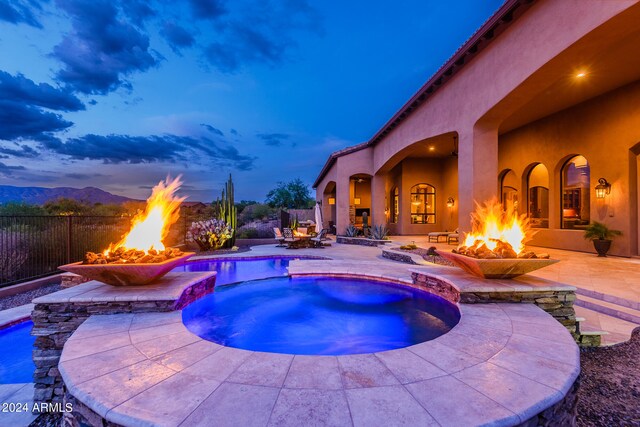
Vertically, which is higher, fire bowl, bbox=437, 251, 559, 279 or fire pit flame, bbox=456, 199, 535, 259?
fire pit flame, bbox=456, 199, 535, 259

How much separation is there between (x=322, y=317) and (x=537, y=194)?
12.7 meters

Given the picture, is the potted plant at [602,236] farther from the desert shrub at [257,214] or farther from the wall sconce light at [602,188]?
the desert shrub at [257,214]

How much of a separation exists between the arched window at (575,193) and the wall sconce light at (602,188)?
1.35 m

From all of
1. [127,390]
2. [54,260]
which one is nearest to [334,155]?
[54,260]

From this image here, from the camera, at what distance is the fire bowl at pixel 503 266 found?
4434 millimetres

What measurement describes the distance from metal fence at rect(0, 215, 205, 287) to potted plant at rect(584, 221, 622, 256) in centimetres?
1516

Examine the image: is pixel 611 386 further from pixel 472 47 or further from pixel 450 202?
pixel 450 202

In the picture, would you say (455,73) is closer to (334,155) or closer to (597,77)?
(597,77)

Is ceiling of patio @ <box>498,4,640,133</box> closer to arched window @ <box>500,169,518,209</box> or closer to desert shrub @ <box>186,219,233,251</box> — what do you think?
arched window @ <box>500,169,518,209</box>

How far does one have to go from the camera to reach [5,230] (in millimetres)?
7074

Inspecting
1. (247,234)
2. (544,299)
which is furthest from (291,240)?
(544,299)

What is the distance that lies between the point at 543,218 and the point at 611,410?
1235 cm

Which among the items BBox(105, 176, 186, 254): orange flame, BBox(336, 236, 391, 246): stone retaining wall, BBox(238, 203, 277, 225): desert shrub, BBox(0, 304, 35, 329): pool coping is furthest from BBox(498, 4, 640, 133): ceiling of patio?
BBox(238, 203, 277, 225): desert shrub

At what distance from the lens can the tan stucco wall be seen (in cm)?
873
